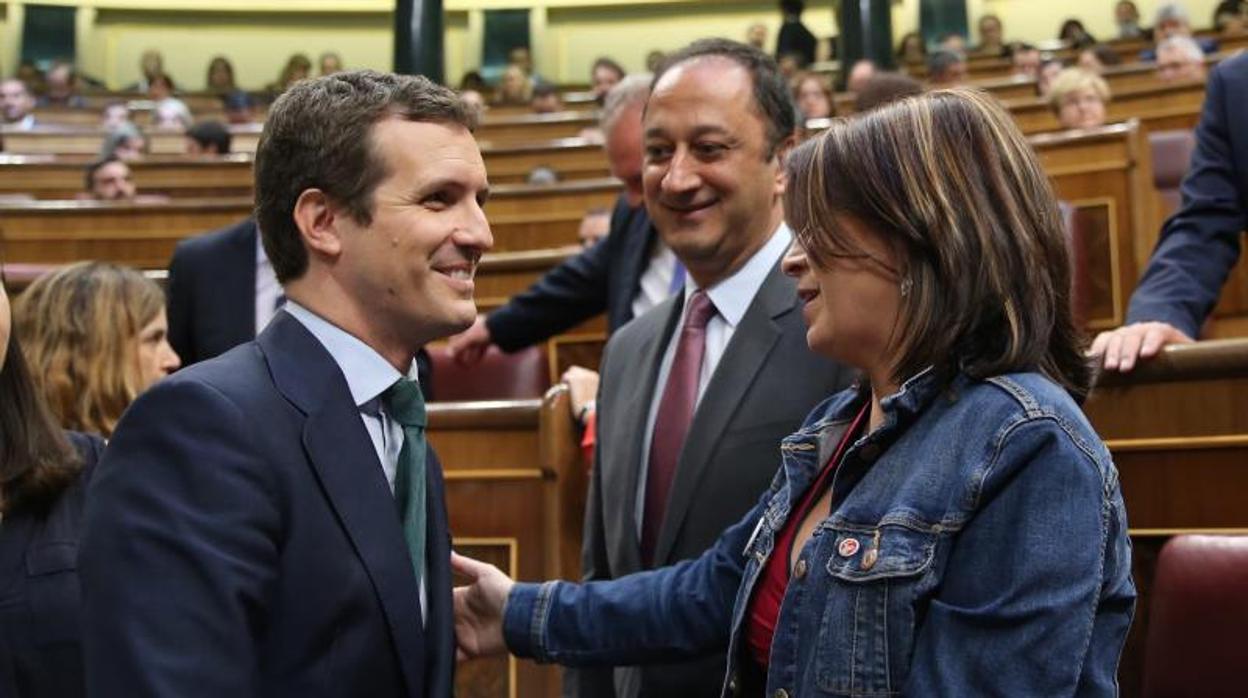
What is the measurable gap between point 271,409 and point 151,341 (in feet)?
3.17

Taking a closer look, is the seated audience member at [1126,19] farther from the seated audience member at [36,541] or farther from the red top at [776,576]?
the red top at [776,576]

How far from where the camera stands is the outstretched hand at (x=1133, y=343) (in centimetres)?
166

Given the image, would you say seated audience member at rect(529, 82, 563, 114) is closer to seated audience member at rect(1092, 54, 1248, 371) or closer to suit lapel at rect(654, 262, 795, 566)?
seated audience member at rect(1092, 54, 1248, 371)

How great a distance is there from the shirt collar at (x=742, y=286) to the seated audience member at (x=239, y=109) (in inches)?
291

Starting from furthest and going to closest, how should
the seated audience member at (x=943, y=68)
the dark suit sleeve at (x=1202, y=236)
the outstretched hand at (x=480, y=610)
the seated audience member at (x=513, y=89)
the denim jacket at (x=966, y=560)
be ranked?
the seated audience member at (x=513, y=89)
the seated audience member at (x=943, y=68)
the dark suit sleeve at (x=1202, y=236)
the outstretched hand at (x=480, y=610)
the denim jacket at (x=966, y=560)

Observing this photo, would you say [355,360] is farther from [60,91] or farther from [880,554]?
[60,91]

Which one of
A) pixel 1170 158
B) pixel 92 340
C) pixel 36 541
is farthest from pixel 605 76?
pixel 36 541

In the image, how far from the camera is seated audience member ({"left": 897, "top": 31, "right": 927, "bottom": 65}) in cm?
856

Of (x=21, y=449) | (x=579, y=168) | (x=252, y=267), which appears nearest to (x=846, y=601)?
(x=21, y=449)

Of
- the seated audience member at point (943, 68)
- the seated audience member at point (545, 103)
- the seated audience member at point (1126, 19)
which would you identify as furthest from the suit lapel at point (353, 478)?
the seated audience member at point (1126, 19)

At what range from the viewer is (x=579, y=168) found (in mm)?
5848

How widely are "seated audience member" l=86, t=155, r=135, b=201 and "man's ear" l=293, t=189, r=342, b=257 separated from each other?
14.2 ft

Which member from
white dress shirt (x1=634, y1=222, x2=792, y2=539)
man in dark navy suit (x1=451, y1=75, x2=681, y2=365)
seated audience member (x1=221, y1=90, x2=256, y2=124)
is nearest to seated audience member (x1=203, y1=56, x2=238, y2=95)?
seated audience member (x1=221, y1=90, x2=256, y2=124)

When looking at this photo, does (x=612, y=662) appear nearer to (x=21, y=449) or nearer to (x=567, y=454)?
(x=21, y=449)
